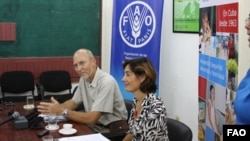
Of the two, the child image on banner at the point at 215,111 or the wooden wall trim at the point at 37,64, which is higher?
the wooden wall trim at the point at 37,64

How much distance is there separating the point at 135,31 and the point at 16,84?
1.90 meters

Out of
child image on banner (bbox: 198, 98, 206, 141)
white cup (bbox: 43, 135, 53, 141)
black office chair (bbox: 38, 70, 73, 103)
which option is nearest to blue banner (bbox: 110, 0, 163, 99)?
black office chair (bbox: 38, 70, 73, 103)

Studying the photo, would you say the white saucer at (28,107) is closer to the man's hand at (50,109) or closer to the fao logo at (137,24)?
the man's hand at (50,109)

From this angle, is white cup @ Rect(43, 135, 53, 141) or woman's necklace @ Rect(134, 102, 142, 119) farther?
woman's necklace @ Rect(134, 102, 142, 119)

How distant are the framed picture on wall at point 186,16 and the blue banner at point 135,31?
22 centimetres

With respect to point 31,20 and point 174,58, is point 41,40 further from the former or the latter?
point 174,58

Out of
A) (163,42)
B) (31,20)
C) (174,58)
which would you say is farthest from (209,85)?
(31,20)

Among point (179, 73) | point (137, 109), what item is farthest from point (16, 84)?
point (137, 109)

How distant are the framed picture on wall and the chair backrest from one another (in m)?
1.44

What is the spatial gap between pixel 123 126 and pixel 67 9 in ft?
9.00

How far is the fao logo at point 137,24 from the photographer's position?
3697 mm

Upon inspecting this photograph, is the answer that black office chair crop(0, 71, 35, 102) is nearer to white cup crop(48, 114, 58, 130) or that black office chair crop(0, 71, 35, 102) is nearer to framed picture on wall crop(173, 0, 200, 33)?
white cup crop(48, 114, 58, 130)

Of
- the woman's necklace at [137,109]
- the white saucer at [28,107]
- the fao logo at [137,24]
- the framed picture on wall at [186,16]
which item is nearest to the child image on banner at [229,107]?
the woman's necklace at [137,109]

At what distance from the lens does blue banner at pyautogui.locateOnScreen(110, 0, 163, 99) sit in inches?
142
